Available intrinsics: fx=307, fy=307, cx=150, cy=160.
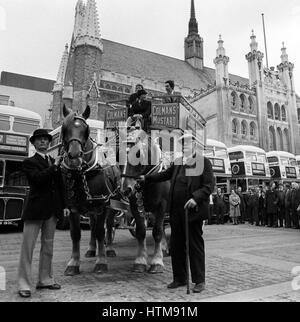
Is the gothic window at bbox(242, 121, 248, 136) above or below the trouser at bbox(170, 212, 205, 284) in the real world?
above

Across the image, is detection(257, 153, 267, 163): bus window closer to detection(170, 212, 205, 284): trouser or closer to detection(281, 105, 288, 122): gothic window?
detection(170, 212, 205, 284): trouser

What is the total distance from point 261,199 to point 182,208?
13222 millimetres

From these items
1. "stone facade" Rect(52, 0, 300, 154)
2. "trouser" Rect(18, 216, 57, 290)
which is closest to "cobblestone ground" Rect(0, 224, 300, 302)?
"trouser" Rect(18, 216, 57, 290)

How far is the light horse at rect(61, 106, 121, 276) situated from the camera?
4428 millimetres

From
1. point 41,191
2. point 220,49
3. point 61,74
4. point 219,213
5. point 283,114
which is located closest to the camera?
point 41,191

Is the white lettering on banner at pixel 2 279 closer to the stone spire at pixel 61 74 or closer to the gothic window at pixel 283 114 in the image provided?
the stone spire at pixel 61 74

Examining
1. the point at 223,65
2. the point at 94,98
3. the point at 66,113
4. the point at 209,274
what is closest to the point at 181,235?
the point at 209,274

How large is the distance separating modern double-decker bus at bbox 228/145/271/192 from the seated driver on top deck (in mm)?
15804

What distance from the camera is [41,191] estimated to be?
416 centimetres

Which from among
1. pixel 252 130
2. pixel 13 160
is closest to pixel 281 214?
pixel 13 160

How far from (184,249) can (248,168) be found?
18.1 meters

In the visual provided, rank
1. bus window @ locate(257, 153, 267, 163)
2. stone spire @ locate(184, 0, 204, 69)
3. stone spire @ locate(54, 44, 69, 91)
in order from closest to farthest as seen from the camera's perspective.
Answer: bus window @ locate(257, 153, 267, 163) < stone spire @ locate(54, 44, 69, 91) < stone spire @ locate(184, 0, 204, 69)

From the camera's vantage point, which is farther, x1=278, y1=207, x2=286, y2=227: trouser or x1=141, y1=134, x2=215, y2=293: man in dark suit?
x1=278, y1=207, x2=286, y2=227: trouser

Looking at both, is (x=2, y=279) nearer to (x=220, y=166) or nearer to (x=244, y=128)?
(x=220, y=166)
